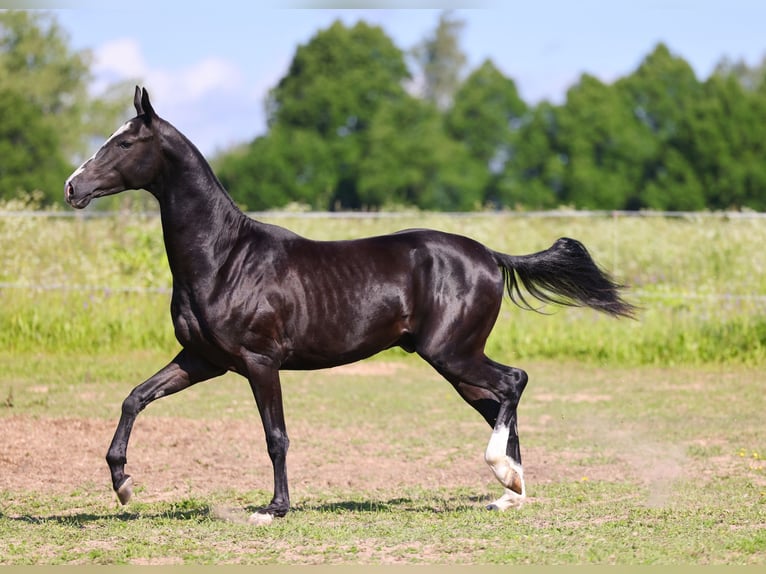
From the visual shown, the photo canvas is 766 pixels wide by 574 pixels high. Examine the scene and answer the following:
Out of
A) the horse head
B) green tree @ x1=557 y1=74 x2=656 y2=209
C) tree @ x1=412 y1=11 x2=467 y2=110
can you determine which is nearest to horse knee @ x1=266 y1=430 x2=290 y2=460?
the horse head

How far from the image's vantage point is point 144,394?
256 inches

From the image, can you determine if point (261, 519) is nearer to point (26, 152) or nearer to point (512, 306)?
point (512, 306)

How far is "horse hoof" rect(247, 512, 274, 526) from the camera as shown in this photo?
6264mm

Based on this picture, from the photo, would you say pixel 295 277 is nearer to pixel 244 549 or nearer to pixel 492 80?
pixel 244 549

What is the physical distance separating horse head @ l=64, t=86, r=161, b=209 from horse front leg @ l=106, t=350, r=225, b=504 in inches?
42.0

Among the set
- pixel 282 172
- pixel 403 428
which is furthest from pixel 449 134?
pixel 403 428

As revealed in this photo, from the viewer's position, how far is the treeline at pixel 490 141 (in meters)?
46.6

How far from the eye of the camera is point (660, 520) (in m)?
6.36

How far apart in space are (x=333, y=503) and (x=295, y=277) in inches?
60.8

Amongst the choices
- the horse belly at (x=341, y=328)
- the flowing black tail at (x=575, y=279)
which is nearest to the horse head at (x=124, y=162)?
the horse belly at (x=341, y=328)

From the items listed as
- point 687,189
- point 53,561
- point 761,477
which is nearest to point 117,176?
point 53,561

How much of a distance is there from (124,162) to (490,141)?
168 ft

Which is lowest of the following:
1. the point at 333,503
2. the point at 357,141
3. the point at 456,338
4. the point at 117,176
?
the point at 333,503

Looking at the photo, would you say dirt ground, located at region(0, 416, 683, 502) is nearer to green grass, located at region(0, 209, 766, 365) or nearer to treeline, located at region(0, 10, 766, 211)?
green grass, located at region(0, 209, 766, 365)
